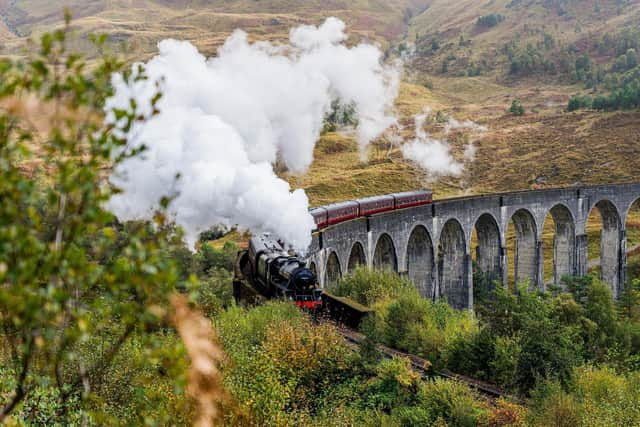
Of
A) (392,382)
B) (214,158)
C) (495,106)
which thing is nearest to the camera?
(392,382)

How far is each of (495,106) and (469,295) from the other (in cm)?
6406

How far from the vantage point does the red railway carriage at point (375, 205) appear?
30969mm

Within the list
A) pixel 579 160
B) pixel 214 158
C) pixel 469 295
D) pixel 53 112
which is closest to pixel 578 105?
pixel 579 160

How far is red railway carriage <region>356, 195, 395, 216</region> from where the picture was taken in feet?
102

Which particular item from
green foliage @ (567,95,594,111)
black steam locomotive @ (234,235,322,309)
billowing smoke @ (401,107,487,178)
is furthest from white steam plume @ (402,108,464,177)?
black steam locomotive @ (234,235,322,309)

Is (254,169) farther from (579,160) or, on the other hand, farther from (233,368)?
(579,160)

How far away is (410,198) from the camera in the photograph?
35.7m

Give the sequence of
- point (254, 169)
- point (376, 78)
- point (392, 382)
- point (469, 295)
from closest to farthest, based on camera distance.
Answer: point (392, 382) → point (254, 169) → point (469, 295) → point (376, 78)

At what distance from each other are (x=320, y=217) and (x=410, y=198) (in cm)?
1092

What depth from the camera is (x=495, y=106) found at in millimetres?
92688

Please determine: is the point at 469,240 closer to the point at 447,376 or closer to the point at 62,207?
the point at 447,376

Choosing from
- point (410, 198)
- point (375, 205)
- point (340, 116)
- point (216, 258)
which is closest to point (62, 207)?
point (375, 205)

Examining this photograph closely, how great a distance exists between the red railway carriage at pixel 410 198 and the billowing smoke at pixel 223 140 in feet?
31.1

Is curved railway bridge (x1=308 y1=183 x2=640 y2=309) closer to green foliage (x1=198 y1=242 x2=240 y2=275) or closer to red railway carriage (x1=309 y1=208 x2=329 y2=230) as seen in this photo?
red railway carriage (x1=309 y1=208 x2=329 y2=230)
